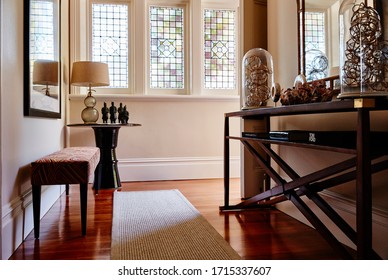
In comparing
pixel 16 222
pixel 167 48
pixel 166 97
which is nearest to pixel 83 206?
pixel 16 222

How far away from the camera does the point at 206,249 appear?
64.0 inches

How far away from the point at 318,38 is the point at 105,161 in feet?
7.52

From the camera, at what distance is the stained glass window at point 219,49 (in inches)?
164

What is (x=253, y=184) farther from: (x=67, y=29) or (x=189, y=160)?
(x=67, y=29)

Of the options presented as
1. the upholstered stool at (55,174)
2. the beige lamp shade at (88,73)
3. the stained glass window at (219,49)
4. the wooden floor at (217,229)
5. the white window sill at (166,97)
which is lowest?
the wooden floor at (217,229)

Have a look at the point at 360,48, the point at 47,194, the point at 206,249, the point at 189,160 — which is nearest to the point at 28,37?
the point at 47,194

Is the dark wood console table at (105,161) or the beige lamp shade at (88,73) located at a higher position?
the beige lamp shade at (88,73)

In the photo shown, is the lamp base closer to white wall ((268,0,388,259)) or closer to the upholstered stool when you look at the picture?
the upholstered stool

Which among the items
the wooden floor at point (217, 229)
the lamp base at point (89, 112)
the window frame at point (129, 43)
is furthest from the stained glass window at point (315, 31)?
the window frame at point (129, 43)

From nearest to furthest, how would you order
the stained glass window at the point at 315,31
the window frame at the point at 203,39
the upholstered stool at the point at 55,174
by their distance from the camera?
the upholstered stool at the point at 55,174 < the stained glass window at the point at 315,31 < the window frame at the point at 203,39

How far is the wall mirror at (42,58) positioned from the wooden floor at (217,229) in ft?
2.52

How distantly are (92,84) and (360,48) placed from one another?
2.76 metres

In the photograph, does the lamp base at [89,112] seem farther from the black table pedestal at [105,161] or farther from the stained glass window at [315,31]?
the stained glass window at [315,31]

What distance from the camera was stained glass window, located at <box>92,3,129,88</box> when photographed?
3916mm
